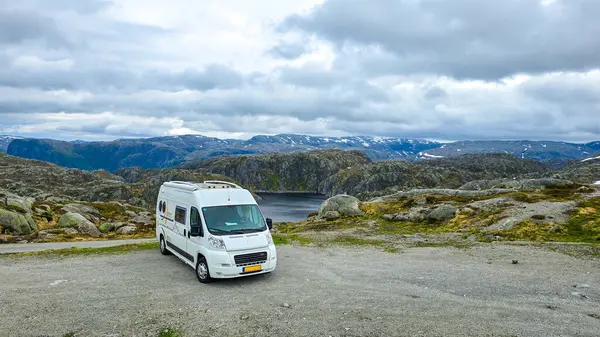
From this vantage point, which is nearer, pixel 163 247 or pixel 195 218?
pixel 195 218

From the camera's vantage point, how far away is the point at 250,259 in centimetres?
1705

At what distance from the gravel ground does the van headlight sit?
1865 mm

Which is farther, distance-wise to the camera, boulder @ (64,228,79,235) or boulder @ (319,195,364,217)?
boulder @ (319,195,364,217)

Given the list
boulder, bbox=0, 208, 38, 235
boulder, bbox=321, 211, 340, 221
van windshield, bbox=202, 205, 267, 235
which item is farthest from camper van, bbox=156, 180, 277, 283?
boulder, bbox=321, 211, 340, 221

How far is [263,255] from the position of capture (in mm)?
17438

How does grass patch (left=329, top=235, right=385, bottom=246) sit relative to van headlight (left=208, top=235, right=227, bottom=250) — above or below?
below

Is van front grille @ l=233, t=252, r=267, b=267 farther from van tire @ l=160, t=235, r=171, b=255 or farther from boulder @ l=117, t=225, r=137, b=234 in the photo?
boulder @ l=117, t=225, r=137, b=234

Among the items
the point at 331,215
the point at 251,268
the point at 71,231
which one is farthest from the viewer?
the point at 331,215

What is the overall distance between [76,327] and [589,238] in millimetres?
34549

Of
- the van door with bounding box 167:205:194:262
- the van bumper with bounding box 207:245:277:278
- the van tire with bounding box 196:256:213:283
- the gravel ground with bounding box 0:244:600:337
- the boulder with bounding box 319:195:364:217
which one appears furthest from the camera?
the boulder with bounding box 319:195:364:217

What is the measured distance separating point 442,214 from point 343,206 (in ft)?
53.2

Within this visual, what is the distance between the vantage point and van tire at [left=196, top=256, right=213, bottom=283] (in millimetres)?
17219

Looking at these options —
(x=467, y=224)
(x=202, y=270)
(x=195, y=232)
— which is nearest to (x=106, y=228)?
(x=195, y=232)

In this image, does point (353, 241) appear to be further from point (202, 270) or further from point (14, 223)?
point (14, 223)
